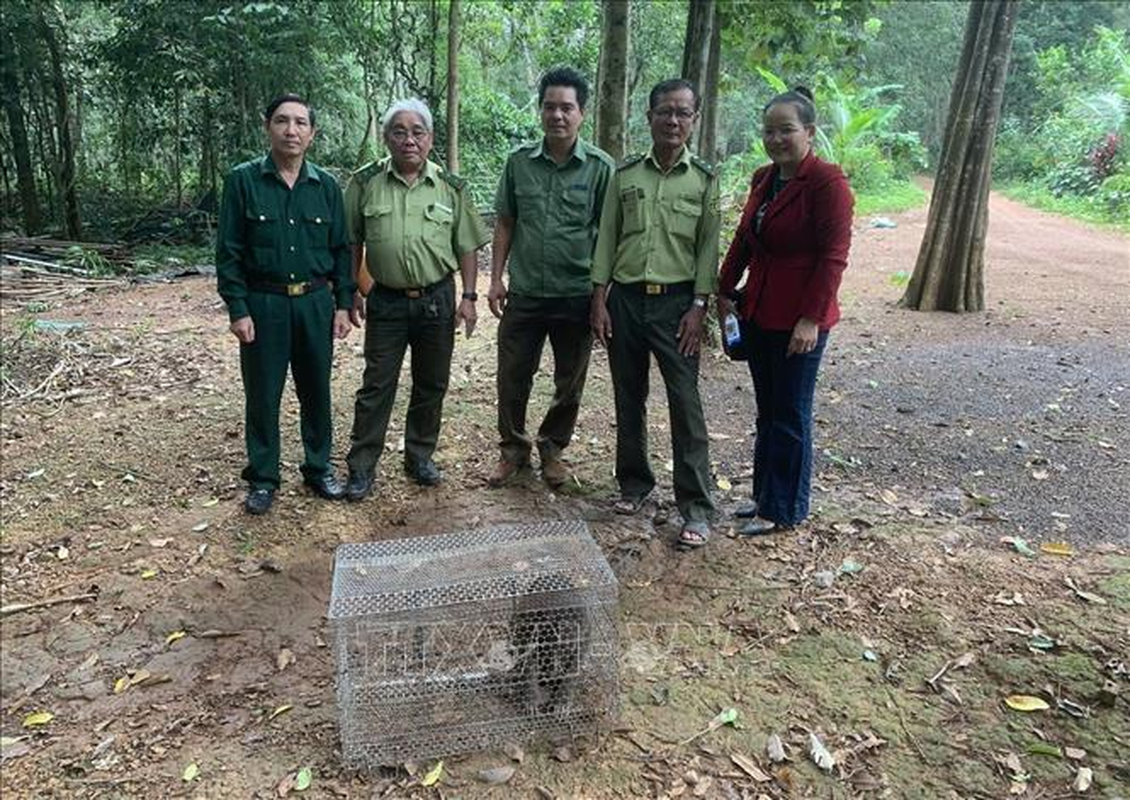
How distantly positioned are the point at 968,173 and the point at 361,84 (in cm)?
1001

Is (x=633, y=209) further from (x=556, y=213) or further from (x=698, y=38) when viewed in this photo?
(x=698, y=38)

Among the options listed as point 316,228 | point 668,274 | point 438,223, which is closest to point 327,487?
point 316,228

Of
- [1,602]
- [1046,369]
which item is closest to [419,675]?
[1,602]

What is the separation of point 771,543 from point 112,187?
45.6 feet

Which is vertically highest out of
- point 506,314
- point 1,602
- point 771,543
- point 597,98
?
point 597,98

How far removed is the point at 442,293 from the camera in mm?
3998

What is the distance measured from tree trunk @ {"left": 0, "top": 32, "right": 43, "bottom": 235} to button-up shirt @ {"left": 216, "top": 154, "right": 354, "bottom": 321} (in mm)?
10294

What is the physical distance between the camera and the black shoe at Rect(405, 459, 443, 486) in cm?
436

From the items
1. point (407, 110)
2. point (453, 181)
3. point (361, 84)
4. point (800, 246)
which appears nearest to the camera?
point (800, 246)

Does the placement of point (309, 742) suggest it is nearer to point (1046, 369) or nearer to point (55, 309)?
point (1046, 369)

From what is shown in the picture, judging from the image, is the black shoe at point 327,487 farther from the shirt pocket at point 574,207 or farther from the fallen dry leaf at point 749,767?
the fallen dry leaf at point 749,767

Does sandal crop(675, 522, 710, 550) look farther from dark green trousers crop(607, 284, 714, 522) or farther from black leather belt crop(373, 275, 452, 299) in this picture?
black leather belt crop(373, 275, 452, 299)

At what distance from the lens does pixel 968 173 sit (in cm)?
786

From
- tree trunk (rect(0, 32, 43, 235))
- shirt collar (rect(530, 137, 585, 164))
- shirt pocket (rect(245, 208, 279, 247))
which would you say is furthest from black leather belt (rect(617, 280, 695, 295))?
tree trunk (rect(0, 32, 43, 235))
